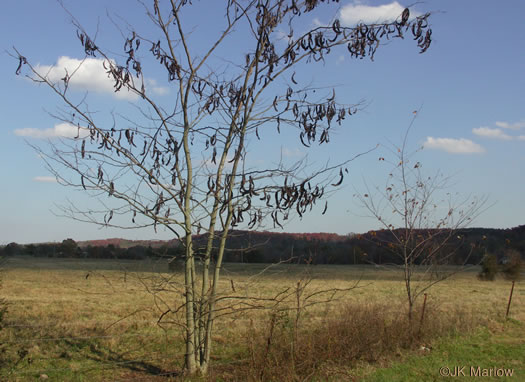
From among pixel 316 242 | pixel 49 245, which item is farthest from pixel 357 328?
pixel 49 245

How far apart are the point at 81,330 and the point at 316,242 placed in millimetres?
7170

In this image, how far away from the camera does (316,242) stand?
6.62m

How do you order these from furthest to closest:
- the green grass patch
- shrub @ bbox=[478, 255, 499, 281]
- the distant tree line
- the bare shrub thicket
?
shrub @ bbox=[478, 255, 499, 281] → the distant tree line → the green grass patch → the bare shrub thicket

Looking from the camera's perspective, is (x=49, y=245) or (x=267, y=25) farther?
(x=49, y=245)

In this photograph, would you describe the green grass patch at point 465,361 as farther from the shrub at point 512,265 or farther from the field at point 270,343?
the shrub at point 512,265

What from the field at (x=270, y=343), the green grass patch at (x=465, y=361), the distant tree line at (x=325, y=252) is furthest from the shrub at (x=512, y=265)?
the green grass patch at (x=465, y=361)

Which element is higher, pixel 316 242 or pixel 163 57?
pixel 163 57

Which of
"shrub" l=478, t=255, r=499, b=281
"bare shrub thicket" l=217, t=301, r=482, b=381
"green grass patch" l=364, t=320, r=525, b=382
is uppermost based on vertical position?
"shrub" l=478, t=255, r=499, b=281

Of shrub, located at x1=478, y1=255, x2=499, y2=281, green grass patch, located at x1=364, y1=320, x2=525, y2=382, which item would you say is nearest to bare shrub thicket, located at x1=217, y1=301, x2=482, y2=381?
green grass patch, located at x1=364, y1=320, x2=525, y2=382

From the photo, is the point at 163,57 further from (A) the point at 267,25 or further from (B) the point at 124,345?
(B) the point at 124,345

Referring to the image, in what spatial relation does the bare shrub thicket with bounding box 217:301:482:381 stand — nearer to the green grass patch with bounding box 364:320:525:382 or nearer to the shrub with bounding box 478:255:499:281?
the green grass patch with bounding box 364:320:525:382

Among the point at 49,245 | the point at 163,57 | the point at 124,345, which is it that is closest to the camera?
the point at 163,57

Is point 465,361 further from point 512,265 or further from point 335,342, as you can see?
point 512,265

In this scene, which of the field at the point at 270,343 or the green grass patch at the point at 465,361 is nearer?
the field at the point at 270,343
